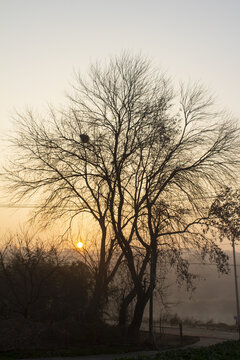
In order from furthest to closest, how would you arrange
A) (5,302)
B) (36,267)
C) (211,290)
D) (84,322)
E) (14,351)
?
(211,290) → (36,267) → (5,302) → (84,322) → (14,351)

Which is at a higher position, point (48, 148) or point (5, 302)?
point (48, 148)

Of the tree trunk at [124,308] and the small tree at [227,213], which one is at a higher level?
the small tree at [227,213]

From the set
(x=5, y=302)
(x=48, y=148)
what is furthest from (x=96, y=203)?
(x=5, y=302)

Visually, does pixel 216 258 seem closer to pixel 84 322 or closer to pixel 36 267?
pixel 84 322

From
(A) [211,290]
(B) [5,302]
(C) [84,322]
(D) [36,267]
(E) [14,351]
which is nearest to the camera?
(E) [14,351]

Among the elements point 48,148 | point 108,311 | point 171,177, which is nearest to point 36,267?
point 108,311

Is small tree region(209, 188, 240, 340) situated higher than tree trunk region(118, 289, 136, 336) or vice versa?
small tree region(209, 188, 240, 340)

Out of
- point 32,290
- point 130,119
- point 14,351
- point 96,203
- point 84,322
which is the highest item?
point 130,119

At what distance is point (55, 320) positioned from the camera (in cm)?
2294

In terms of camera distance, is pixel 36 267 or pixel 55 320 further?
pixel 36 267

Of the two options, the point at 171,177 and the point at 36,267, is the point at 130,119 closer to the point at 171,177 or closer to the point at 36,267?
the point at 171,177

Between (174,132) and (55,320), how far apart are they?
1289cm

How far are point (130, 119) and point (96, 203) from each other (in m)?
5.78

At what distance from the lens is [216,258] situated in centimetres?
2273
